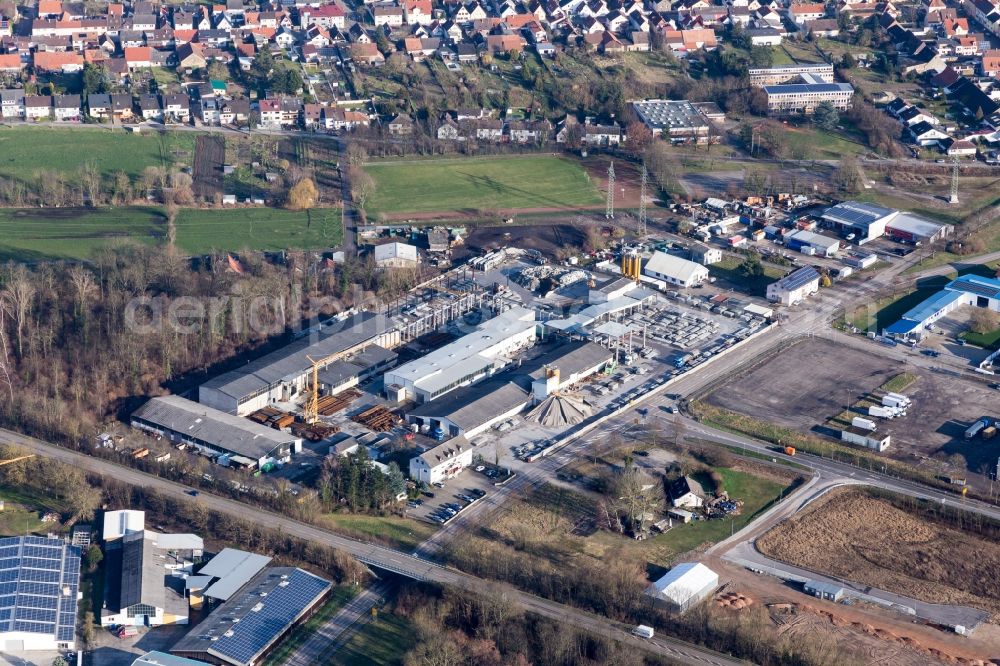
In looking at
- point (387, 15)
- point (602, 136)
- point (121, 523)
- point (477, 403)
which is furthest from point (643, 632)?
point (387, 15)

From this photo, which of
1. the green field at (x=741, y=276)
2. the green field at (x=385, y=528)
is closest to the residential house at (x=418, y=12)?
the green field at (x=741, y=276)


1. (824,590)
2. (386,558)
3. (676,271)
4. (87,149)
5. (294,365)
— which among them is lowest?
(386,558)

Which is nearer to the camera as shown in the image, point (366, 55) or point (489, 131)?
point (489, 131)

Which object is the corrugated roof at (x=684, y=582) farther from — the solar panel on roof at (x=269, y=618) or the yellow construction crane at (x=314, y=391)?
the yellow construction crane at (x=314, y=391)

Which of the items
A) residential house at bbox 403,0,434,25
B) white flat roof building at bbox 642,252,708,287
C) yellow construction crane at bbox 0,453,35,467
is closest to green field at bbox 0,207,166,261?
yellow construction crane at bbox 0,453,35,467

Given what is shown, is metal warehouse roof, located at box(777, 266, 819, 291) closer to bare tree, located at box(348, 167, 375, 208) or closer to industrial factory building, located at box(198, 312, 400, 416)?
industrial factory building, located at box(198, 312, 400, 416)

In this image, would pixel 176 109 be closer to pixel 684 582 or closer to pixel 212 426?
pixel 212 426
